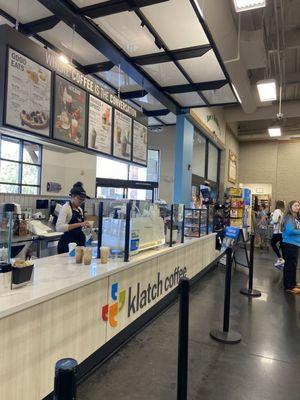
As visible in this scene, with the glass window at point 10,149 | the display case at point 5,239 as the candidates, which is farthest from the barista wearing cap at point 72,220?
the glass window at point 10,149

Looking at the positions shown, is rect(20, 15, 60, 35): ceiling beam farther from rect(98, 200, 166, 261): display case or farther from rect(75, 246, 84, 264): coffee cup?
rect(75, 246, 84, 264): coffee cup

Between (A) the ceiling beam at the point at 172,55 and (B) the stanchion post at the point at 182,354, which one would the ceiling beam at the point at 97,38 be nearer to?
(A) the ceiling beam at the point at 172,55

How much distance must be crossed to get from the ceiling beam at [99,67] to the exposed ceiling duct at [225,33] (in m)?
1.71

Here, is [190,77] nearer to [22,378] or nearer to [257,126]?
[22,378]

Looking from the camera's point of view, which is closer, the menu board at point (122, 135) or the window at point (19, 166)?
the menu board at point (122, 135)

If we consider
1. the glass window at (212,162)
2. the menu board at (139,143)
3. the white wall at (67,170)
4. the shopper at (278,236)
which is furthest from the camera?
the glass window at (212,162)

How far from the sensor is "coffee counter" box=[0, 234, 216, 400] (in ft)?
5.67

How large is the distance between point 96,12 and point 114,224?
222 cm

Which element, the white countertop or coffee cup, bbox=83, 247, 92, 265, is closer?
the white countertop

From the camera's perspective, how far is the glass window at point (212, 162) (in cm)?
960

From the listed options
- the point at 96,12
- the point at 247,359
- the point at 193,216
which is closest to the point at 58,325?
the point at 247,359

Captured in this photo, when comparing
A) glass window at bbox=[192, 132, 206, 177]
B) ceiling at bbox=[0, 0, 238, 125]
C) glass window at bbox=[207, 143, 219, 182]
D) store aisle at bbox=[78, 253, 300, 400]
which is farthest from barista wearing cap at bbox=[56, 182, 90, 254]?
glass window at bbox=[207, 143, 219, 182]

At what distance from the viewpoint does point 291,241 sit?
502 centimetres

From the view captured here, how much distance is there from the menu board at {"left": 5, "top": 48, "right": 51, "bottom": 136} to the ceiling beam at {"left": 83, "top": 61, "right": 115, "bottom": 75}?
2.20 meters
